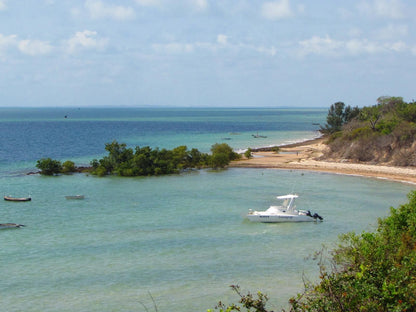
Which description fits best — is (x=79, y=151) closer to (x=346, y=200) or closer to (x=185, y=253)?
(x=346, y=200)

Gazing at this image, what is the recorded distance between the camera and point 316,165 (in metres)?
61.5

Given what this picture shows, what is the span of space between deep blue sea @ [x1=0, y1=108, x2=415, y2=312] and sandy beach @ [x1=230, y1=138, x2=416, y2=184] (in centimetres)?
321

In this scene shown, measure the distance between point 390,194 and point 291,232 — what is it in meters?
16.3

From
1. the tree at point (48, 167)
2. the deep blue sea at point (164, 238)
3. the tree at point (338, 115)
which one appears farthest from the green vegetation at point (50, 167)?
the tree at point (338, 115)

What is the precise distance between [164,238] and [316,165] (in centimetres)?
3589

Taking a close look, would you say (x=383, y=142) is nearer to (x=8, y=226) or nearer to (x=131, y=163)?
(x=131, y=163)

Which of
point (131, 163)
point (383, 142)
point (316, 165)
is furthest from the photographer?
point (316, 165)

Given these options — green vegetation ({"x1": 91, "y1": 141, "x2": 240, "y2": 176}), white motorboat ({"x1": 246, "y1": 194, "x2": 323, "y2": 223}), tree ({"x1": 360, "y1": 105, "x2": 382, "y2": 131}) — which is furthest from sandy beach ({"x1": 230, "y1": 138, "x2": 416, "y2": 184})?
white motorboat ({"x1": 246, "y1": 194, "x2": 323, "y2": 223})

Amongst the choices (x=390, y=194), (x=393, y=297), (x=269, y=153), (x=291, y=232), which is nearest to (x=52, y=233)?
(x=291, y=232)

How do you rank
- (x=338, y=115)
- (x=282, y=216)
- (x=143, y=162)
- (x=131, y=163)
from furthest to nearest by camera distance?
(x=338, y=115) → (x=131, y=163) → (x=143, y=162) → (x=282, y=216)

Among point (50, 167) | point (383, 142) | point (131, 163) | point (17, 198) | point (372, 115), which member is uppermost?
point (372, 115)

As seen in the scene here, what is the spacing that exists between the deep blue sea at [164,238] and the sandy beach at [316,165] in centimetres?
321

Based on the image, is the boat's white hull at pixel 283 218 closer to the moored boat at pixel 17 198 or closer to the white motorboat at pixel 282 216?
the white motorboat at pixel 282 216

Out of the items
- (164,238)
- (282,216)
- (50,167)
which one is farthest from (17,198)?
(282,216)
